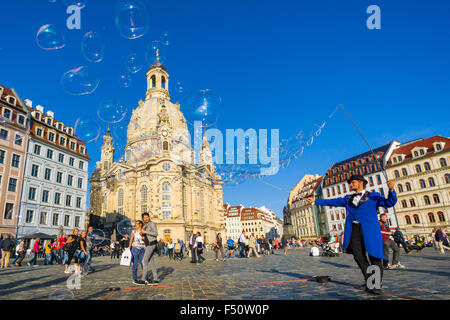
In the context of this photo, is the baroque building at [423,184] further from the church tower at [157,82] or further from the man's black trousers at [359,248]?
the church tower at [157,82]

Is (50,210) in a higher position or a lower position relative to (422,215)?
higher

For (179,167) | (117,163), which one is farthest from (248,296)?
(117,163)

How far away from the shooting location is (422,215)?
44438 mm

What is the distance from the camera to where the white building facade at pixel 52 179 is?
33.7 m

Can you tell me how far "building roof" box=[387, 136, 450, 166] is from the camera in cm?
4456

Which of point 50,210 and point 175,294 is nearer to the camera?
point 175,294

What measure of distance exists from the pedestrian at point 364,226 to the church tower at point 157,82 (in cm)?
7618

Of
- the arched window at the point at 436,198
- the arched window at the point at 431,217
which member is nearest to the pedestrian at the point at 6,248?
the arched window at the point at 431,217

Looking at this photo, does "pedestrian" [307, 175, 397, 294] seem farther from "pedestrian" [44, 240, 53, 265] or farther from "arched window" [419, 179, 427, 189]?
"arched window" [419, 179, 427, 189]

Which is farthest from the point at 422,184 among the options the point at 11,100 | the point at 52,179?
the point at 11,100

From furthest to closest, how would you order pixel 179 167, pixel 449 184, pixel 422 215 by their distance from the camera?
1. pixel 179 167
2. pixel 422 215
3. pixel 449 184

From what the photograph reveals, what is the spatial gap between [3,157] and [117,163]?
106 feet

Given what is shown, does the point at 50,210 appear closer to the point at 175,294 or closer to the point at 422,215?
the point at 175,294

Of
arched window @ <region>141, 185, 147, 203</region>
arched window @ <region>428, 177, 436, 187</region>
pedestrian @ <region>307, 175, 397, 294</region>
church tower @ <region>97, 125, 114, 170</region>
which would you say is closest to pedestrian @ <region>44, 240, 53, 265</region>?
pedestrian @ <region>307, 175, 397, 294</region>
